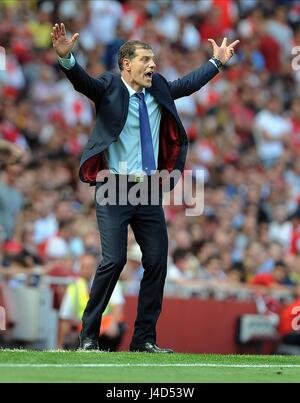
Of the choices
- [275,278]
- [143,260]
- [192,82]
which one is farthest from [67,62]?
[275,278]

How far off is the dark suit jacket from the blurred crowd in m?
4.14

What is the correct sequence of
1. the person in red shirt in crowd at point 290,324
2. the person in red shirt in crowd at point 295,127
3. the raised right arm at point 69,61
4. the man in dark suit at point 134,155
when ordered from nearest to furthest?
the raised right arm at point 69,61, the man in dark suit at point 134,155, the person in red shirt in crowd at point 290,324, the person in red shirt in crowd at point 295,127

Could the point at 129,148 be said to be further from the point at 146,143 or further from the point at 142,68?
the point at 142,68

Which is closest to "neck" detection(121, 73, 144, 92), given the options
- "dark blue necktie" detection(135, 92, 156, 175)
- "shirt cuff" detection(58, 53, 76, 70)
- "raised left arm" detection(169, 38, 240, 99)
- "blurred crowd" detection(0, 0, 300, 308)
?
"dark blue necktie" detection(135, 92, 156, 175)

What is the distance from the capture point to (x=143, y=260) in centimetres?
888

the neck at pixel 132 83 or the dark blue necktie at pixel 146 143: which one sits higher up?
the neck at pixel 132 83

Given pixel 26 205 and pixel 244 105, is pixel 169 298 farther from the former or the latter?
pixel 244 105

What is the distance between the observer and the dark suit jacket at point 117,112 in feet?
28.1

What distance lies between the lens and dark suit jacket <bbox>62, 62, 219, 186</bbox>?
8.56 metres

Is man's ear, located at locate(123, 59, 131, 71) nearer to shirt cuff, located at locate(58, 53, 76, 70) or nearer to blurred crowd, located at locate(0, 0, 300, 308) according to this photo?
shirt cuff, located at locate(58, 53, 76, 70)

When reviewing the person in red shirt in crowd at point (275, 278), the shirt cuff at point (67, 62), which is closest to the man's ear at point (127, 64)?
the shirt cuff at point (67, 62)

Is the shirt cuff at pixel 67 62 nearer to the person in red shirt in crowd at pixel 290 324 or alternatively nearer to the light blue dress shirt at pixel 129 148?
the light blue dress shirt at pixel 129 148

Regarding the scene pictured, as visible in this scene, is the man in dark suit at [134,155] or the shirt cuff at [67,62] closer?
the shirt cuff at [67,62]

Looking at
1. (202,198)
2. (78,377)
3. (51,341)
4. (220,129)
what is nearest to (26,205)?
(51,341)
